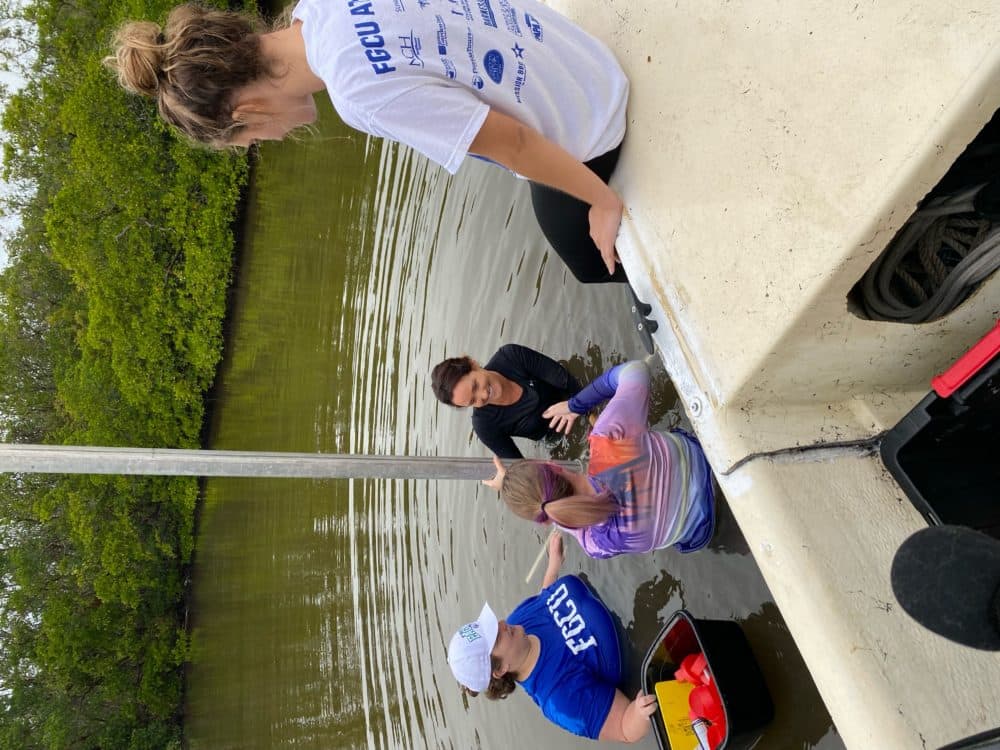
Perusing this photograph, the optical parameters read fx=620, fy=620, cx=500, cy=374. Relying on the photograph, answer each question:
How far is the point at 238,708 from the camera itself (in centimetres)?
841

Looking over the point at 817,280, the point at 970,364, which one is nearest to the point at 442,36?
the point at 817,280

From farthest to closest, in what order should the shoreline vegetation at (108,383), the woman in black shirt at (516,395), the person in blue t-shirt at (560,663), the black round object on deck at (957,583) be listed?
the shoreline vegetation at (108,383), the woman in black shirt at (516,395), the person in blue t-shirt at (560,663), the black round object on deck at (957,583)

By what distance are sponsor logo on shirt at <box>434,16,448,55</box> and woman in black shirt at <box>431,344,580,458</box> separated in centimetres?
191

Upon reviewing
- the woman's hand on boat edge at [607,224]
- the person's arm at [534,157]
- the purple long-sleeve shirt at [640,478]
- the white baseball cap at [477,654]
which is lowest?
the white baseball cap at [477,654]

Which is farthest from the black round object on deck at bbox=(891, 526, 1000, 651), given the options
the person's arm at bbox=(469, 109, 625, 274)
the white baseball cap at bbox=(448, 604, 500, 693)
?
the white baseball cap at bbox=(448, 604, 500, 693)

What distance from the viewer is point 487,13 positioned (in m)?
1.31

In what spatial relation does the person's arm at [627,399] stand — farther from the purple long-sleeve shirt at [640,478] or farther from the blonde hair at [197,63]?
the blonde hair at [197,63]

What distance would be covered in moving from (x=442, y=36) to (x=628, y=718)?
2.60m

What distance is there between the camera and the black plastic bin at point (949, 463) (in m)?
1.23

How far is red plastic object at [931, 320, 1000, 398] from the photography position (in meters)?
1.09

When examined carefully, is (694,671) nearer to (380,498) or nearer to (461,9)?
(461,9)

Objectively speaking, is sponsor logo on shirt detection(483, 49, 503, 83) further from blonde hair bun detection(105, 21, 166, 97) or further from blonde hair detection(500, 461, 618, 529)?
blonde hair detection(500, 461, 618, 529)

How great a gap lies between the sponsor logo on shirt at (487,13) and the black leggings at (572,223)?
53cm

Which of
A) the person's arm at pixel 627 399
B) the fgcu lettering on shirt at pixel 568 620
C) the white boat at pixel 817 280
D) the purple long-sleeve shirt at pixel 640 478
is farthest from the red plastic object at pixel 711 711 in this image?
the white boat at pixel 817 280
